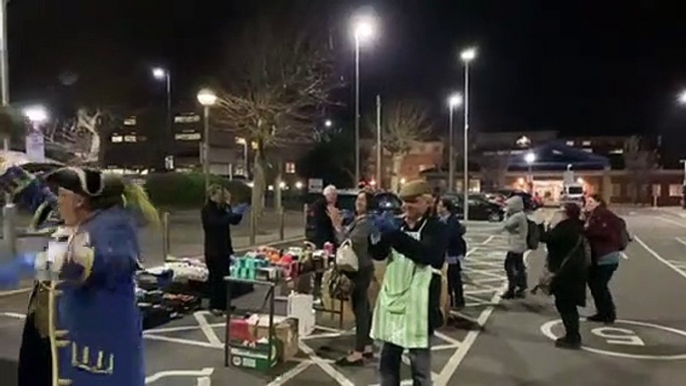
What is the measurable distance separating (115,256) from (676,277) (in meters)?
13.1

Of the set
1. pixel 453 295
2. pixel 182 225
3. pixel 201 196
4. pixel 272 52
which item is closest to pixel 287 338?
pixel 453 295

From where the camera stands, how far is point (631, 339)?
7797mm

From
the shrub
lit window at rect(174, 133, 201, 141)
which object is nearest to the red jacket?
the shrub

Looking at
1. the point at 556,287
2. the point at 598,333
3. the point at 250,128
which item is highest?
the point at 250,128

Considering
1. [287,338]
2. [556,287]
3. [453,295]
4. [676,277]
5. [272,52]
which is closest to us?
[287,338]

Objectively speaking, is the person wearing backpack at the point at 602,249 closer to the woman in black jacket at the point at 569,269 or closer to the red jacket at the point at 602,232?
the red jacket at the point at 602,232

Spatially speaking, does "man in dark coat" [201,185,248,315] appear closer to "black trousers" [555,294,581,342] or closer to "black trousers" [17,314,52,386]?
"black trousers" [555,294,581,342]

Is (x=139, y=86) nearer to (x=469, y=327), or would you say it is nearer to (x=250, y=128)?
(x=250, y=128)

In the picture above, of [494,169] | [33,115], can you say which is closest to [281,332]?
[33,115]

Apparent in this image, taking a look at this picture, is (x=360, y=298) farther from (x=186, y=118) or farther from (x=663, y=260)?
(x=186, y=118)

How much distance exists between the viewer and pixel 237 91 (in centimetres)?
2739

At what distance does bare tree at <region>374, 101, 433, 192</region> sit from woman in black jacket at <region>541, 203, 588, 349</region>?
37.6 m

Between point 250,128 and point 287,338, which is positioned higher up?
point 250,128

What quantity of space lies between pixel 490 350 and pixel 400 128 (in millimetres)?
43500
